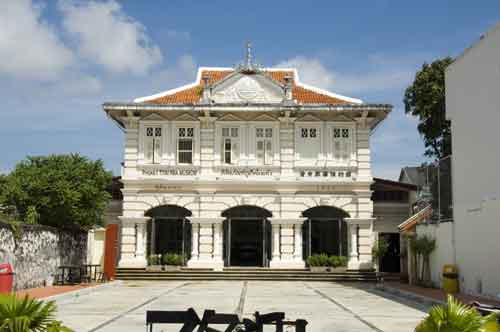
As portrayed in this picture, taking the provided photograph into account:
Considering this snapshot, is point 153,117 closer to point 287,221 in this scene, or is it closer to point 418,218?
point 287,221

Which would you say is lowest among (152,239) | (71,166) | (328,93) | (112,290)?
(112,290)

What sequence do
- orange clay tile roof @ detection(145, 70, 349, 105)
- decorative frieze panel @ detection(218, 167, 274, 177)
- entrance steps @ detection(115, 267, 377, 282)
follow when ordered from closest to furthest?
1. entrance steps @ detection(115, 267, 377, 282)
2. decorative frieze panel @ detection(218, 167, 274, 177)
3. orange clay tile roof @ detection(145, 70, 349, 105)

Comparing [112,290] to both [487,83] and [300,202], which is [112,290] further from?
[487,83]

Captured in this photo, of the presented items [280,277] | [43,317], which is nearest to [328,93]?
[280,277]

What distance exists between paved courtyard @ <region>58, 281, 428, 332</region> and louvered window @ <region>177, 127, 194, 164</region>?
20.2ft

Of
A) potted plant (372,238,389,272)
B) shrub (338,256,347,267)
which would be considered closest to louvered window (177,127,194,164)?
shrub (338,256,347,267)

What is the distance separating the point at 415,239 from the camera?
23.0m

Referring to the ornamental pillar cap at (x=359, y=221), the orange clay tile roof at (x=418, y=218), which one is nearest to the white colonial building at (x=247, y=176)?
the ornamental pillar cap at (x=359, y=221)

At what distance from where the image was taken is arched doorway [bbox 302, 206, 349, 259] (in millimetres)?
28117

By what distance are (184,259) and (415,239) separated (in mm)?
10029

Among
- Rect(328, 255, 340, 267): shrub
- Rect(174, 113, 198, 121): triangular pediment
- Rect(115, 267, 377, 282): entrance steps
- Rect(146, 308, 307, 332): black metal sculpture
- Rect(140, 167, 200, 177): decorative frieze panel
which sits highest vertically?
Rect(174, 113, 198, 121): triangular pediment

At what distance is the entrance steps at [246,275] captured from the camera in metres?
26.7

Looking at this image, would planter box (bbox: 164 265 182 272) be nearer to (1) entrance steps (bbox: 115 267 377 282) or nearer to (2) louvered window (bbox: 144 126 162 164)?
(1) entrance steps (bbox: 115 267 377 282)

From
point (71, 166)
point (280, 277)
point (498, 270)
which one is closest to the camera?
point (498, 270)
